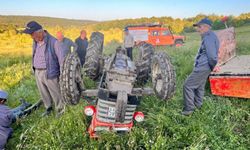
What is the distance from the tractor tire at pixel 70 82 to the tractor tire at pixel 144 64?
1.87m

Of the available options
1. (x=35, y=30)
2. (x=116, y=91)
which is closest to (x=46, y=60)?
(x=35, y=30)

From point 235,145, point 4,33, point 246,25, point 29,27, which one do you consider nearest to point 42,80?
point 29,27

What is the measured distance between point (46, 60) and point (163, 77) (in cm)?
236

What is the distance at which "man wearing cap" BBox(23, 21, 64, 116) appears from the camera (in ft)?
19.3

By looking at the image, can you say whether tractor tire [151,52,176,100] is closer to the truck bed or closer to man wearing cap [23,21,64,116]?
man wearing cap [23,21,64,116]

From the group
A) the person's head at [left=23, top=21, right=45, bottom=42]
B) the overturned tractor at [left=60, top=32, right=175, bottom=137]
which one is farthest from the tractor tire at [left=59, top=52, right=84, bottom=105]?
the person's head at [left=23, top=21, right=45, bottom=42]

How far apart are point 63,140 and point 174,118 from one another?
6.02 ft

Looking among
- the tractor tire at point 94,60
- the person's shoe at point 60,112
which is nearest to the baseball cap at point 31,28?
the tractor tire at point 94,60

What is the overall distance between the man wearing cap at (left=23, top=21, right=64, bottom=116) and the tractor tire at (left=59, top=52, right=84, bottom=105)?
1.18 m

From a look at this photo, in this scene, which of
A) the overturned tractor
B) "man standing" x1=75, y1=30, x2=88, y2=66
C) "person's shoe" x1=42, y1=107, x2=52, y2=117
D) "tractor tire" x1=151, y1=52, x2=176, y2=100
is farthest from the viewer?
"man standing" x1=75, y1=30, x2=88, y2=66

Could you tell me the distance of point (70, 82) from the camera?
4.53 metres

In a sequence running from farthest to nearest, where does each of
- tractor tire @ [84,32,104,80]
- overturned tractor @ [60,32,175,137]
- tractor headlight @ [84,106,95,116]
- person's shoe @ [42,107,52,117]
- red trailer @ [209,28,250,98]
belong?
tractor tire @ [84,32,104,80] → person's shoe @ [42,107,52,117] → red trailer @ [209,28,250,98] → tractor headlight @ [84,106,95,116] → overturned tractor @ [60,32,175,137]

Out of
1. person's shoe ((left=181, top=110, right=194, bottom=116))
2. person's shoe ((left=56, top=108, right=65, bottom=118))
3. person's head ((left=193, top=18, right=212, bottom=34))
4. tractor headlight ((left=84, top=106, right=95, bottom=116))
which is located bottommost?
person's shoe ((left=56, top=108, right=65, bottom=118))

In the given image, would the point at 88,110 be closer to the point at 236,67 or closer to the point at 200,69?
the point at 200,69
